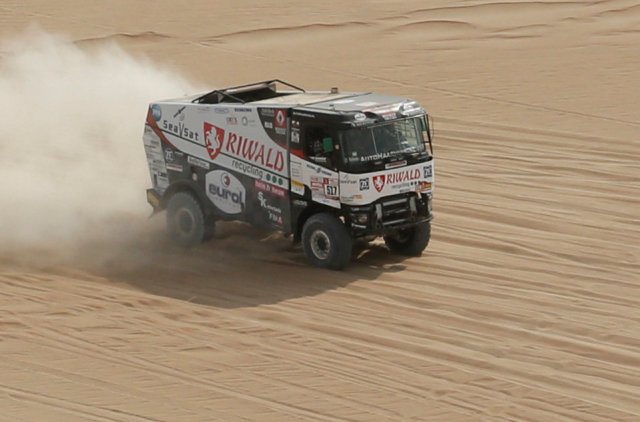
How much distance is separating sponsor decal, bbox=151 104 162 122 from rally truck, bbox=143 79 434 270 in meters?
0.01

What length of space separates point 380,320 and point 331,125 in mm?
2522

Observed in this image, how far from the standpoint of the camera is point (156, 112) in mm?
17359

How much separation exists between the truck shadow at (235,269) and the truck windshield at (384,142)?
1553 millimetres

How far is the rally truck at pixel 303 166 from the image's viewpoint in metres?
15.6

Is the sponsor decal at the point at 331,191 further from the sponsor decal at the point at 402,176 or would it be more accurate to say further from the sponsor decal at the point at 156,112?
the sponsor decal at the point at 156,112

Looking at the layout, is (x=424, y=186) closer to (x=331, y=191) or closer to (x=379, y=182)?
(x=379, y=182)

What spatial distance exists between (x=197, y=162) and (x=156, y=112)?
934 mm

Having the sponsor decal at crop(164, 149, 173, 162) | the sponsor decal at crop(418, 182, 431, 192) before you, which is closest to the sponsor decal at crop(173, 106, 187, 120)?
the sponsor decal at crop(164, 149, 173, 162)

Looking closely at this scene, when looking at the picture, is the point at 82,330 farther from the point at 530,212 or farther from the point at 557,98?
the point at 557,98

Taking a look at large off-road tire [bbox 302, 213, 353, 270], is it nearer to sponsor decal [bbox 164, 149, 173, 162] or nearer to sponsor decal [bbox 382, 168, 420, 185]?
sponsor decal [bbox 382, 168, 420, 185]

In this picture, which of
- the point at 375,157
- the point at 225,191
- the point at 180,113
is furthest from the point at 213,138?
the point at 375,157

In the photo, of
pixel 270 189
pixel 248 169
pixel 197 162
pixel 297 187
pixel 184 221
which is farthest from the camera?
pixel 184 221

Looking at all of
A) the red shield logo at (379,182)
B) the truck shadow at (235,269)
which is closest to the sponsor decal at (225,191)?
the truck shadow at (235,269)

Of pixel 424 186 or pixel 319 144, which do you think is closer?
pixel 319 144
